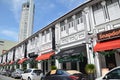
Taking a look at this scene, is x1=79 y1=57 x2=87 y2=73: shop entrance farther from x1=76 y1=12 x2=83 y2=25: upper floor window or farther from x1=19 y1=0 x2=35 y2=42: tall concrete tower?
x1=19 y1=0 x2=35 y2=42: tall concrete tower

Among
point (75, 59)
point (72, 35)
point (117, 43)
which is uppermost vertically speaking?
point (72, 35)

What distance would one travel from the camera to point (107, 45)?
43.7 feet

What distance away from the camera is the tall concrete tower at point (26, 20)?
115644mm

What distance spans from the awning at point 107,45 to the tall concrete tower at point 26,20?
102 m

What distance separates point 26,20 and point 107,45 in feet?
377

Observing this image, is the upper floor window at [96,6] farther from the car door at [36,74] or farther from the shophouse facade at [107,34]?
the car door at [36,74]

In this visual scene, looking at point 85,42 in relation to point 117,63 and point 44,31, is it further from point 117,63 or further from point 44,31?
point 44,31

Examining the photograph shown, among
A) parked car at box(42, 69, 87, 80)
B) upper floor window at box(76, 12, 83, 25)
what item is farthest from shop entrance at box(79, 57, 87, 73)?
parked car at box(42, 69, 87, 80)

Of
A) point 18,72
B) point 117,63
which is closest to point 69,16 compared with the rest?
point 117,63

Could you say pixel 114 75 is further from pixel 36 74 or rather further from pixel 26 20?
pixel 26 20

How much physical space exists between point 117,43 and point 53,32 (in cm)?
1217

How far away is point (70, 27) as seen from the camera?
64.0 ft

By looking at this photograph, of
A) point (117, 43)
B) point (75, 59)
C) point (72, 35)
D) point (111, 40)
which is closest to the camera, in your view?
point (117, 43)

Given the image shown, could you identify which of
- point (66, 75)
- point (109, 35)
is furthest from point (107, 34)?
point (66, 75)
